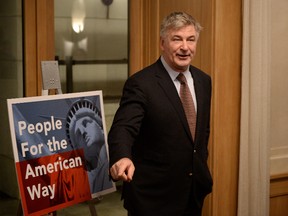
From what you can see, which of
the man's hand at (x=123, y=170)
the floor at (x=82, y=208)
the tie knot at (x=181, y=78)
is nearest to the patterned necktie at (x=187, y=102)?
the tie knot at (x=181, y=78)

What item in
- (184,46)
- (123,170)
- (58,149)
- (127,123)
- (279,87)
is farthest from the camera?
(279,87)

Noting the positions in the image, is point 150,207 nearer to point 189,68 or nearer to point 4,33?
point 189,68

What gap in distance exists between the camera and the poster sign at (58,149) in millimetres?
2525

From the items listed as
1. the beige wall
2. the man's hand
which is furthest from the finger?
the beige wall

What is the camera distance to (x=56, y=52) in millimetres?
3377

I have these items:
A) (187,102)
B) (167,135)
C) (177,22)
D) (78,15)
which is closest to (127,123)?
(167,135)

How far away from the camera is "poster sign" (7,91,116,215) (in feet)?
8.29

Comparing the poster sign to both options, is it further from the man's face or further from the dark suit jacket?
the man's face

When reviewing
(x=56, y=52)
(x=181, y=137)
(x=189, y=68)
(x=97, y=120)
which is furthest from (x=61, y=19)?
(x=181, y=137)

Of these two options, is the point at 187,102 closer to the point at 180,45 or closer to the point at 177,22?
the point at 180,45

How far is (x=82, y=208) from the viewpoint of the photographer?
3.68m

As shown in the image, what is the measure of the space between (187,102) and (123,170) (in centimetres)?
61

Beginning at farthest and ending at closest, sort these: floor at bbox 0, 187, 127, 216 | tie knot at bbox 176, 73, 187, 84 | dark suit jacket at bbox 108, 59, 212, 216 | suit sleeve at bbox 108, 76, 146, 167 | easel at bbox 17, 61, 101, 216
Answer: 1. floor at bbox 0, 187, 127, 216
2. easel at bbox 17, 61, 101, 216
3. tie knot at bbox 176, 73, 187, 84
4. dark suit jacket at bbox 108, 59, 212, 216
5. suit sleeve at bbox 108, 76, 146, 167

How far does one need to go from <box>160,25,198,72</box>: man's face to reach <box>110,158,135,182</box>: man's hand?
0.60 meters
